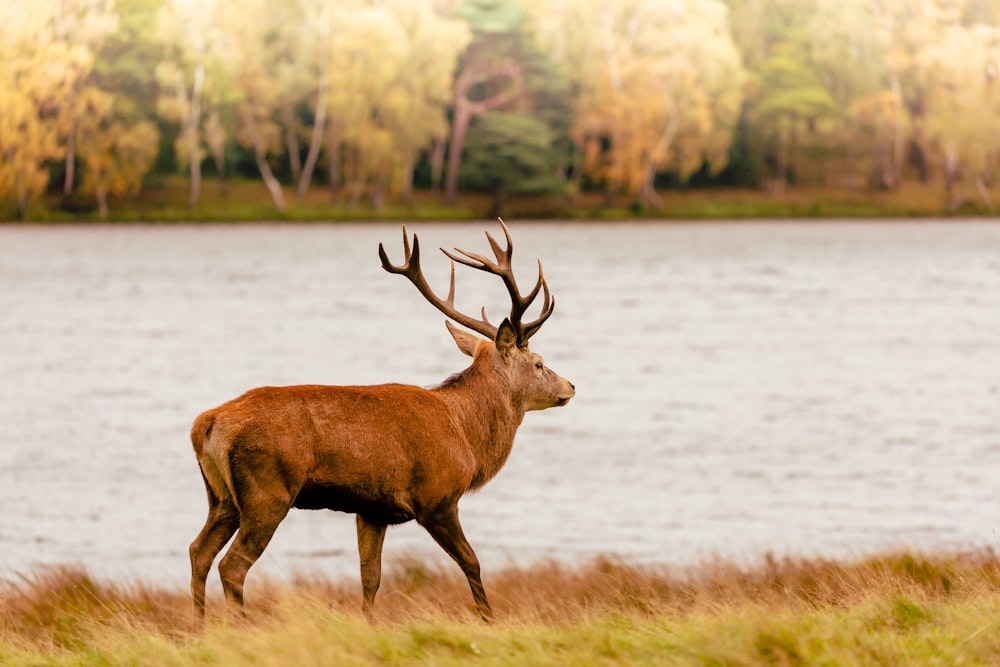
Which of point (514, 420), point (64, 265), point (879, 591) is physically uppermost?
point (514, 420)

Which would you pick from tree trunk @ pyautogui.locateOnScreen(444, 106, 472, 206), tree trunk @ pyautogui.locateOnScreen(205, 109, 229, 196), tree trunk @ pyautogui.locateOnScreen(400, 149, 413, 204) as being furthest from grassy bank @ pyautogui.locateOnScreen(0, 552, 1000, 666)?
tree trunk @ pyautogui.locateOnScreen(444, 106, 472, 206)

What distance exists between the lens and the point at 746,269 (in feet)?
231

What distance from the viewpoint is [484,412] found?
8062 millimetres

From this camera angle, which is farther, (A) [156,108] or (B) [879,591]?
(A) [156,108]

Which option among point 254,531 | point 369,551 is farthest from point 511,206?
point 254,531

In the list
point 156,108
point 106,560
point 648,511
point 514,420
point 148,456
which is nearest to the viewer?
point 514,420

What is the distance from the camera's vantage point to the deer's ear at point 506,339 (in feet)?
26.7

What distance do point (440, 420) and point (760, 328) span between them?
38.8m

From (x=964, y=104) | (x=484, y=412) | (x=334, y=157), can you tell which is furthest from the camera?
(x=964, y=104)

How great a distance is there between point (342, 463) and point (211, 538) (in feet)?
2.42

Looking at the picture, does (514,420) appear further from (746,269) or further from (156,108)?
(156,108)

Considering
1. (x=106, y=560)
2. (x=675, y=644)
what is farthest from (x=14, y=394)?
(x=675, y=644)

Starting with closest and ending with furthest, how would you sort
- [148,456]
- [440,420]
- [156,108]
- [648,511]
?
[440,420] < [648,511] < [148,456] < [156,108]

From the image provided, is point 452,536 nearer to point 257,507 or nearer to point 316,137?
point 257,507
